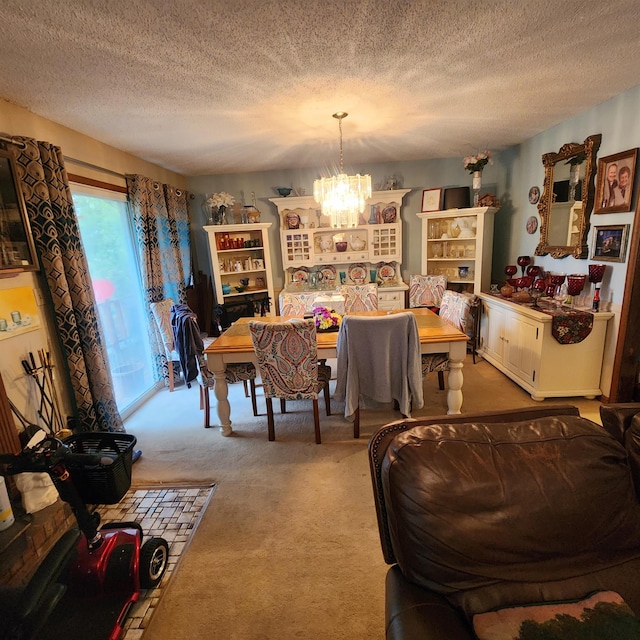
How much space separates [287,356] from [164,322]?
1.66m

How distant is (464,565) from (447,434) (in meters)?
0.33

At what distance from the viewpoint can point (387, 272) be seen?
4887 mm

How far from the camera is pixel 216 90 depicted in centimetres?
210

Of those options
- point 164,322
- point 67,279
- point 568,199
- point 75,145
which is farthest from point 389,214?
point 67,279

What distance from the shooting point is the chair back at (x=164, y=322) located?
132 inches

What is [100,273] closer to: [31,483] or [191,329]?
[191,329]

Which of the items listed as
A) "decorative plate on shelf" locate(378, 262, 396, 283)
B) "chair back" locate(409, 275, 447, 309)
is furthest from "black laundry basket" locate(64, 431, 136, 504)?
"decorative plate on shelf" locate(378, 262, 396, 283)

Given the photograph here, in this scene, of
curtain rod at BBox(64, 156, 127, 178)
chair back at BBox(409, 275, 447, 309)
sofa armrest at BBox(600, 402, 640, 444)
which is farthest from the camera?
chair back at BBox(409, 275, 447, 309)

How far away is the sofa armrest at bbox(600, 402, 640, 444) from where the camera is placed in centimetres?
118

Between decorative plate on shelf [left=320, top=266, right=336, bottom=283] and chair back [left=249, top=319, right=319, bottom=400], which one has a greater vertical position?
decorative plate on shelf [left=320, top=266, right=336, bottom=283]

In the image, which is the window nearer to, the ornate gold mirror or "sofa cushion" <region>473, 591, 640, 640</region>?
"sofa cushion" <region>473, 591, 640, 640</region>

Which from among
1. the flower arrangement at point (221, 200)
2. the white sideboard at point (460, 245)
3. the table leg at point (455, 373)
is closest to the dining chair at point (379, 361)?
the table leg at point (455, 373)

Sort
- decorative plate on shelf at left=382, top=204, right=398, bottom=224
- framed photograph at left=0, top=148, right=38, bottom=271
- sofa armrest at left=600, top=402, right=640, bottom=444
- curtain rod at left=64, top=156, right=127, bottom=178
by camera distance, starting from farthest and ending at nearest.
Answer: decorative plate on shelf at left=382, top=204, right=398, bottom=224 → curtain rod at left=64, top=156, right=127, bottom=178 → framed photograph at left=0, top=148, right=38, bottom=271 → sofa armrest at left=600, top=402, right=640, bottom=444

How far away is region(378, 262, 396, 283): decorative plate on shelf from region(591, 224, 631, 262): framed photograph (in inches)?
92.6
